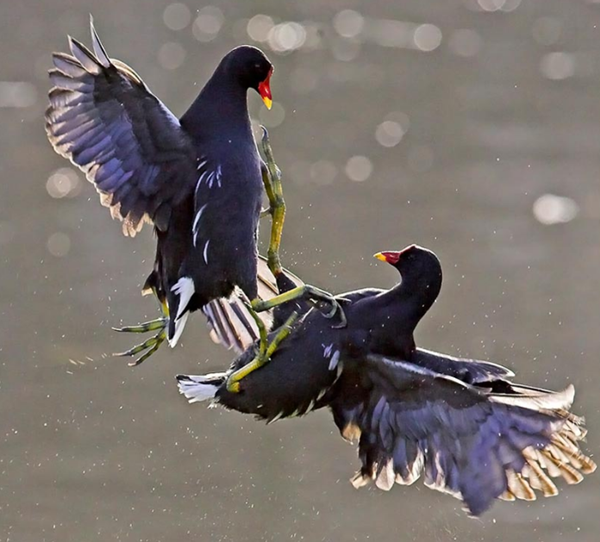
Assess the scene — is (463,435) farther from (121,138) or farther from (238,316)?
(121,138)

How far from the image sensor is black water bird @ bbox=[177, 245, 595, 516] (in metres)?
5.35

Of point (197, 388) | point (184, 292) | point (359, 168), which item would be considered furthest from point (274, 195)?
point (359, 168)

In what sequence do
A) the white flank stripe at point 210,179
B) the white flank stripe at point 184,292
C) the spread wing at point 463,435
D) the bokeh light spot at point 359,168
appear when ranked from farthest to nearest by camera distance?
the bokeh light spot at point 359,168
the white flank stripe at point 184,292
the white flank stripe at point 210,179
the spread wing at point 463,435

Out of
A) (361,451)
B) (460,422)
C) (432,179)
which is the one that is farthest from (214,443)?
(432,179)

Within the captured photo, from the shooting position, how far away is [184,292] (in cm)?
579

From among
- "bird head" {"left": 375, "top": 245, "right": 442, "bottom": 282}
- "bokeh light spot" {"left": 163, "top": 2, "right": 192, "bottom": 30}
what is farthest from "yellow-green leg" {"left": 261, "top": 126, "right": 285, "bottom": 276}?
"bokeh light spot" {"left": 163, "top": 2, "right": 192, "bottom": 30}

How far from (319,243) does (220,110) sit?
4384 mm

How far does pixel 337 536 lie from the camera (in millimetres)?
7492

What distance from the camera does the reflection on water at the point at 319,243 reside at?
25.2 feet

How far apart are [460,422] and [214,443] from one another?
2767mm

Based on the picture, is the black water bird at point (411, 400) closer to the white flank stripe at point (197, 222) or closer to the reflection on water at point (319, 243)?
the white flank stripe at point (197, 222)

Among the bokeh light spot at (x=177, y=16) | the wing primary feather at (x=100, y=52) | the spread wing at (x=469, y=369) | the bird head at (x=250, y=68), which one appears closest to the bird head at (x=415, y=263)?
the spread wing at (x=469, y=369)

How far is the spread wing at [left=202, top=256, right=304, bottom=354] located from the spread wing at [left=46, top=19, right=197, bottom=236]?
0.60 metres

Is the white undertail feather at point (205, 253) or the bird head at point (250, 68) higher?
the bird head at point (250, 68)
